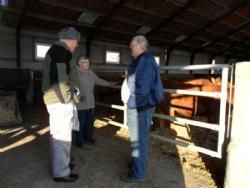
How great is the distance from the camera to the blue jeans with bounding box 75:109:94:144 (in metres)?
3.34

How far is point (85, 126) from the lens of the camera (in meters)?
3.49

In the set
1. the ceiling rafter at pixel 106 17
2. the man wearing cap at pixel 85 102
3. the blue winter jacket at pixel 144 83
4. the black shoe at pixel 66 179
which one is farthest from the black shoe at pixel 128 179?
the ceiling rafter at pixel 106 17

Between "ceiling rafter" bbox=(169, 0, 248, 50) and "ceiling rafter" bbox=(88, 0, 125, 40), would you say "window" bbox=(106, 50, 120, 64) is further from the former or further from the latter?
"ceiling rafter" bbox=(169, 0, 248, 50)

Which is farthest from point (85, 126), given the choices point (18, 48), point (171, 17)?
point (171, 17)

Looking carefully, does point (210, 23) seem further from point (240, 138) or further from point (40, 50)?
point (240, 138)

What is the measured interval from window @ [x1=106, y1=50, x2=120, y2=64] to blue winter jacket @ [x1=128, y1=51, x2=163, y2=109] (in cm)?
814

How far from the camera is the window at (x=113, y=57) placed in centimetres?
1045

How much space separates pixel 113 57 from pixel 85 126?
7.48 m

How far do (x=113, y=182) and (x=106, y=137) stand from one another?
4.79 ft

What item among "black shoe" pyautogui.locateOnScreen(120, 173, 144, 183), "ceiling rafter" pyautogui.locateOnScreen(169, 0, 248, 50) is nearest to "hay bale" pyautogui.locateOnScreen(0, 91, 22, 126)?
"black shoe" pyautogui.locateOnScreen(120, 173, 144, 183)

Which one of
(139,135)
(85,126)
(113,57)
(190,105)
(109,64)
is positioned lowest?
(85,126)

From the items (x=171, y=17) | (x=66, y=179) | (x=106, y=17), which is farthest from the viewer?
(x=171, y=17)

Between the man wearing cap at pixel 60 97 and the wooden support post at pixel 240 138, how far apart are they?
1.49 m

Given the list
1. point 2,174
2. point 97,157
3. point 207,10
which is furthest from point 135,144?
point 207,10
